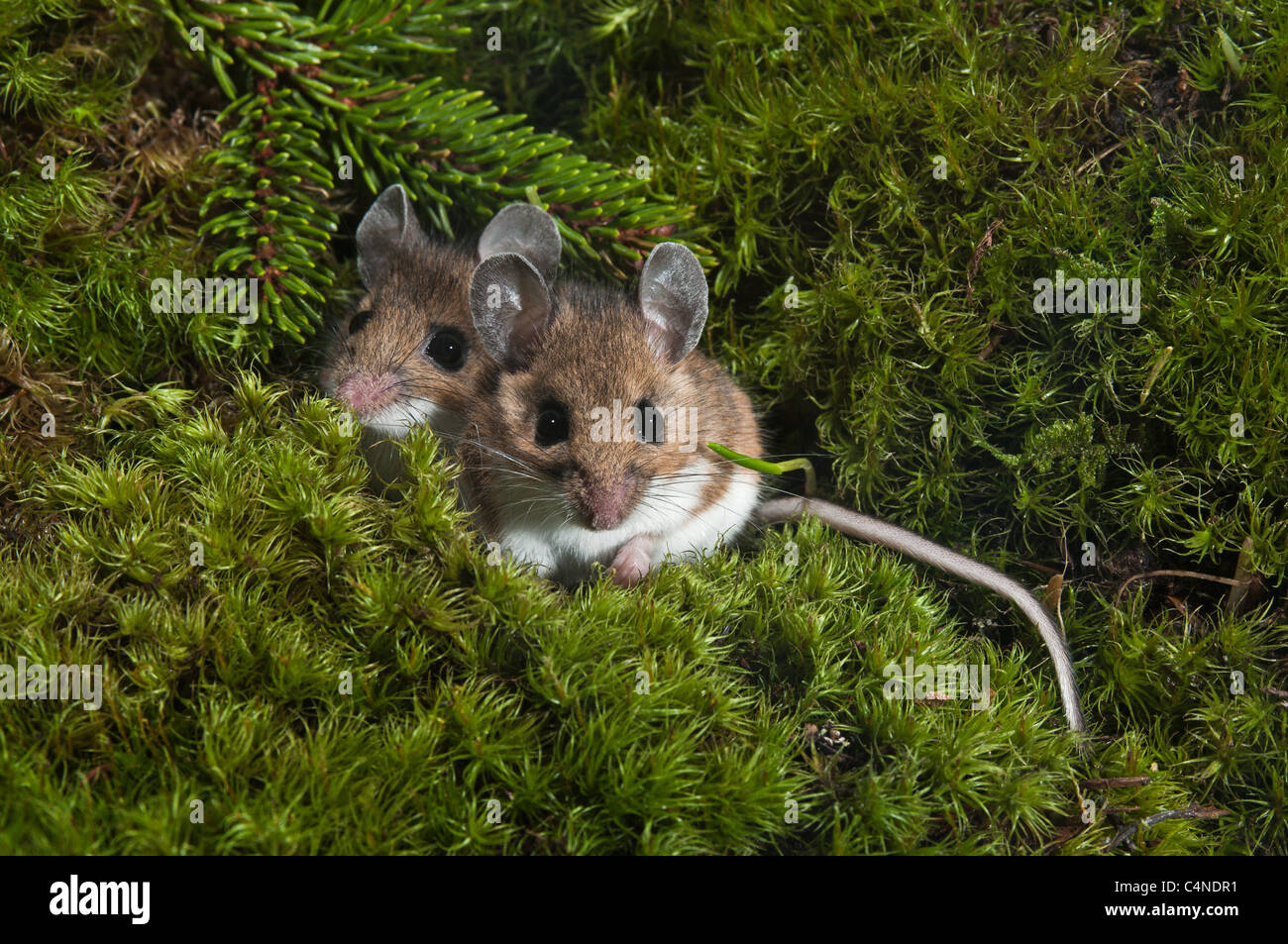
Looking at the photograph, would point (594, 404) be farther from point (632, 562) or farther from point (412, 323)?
point (412, 323)

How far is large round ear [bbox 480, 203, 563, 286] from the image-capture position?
377 centimetres

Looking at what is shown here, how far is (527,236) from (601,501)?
4.07 feet

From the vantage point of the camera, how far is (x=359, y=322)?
426cm

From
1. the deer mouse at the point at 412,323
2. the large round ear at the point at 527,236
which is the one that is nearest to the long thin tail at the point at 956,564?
the large round ear at the point at 527,236

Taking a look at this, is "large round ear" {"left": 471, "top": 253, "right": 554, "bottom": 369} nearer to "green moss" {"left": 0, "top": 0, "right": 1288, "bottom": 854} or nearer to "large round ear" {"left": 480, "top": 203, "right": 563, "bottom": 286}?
"large round ear" {"left": 480, "top": 203, "right": 563, "bottom": 286}

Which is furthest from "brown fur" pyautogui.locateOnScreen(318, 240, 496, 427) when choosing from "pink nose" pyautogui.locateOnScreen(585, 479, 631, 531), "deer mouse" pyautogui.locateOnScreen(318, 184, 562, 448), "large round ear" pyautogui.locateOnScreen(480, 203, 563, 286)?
"pink nose" pyautogui.locateOnScreen(585, 479, 631, 531)

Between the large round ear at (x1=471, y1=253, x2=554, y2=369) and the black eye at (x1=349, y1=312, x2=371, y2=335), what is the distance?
2.35 ft

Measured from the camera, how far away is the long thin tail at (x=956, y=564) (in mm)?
3064

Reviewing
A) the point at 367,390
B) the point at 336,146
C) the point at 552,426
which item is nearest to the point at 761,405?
the point at 552,426

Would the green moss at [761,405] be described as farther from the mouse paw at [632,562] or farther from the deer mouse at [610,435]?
the mouse paw at [632,562]

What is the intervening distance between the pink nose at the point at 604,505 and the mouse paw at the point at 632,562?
0.22 m

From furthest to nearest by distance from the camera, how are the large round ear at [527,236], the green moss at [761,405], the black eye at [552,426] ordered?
the large round ear at [527,236] → the black eye at [552,426] → the green moss at [761,405]

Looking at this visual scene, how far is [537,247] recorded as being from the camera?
390 cm

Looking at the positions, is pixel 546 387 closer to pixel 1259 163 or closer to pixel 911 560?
pixel 911 560
